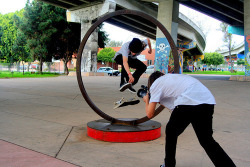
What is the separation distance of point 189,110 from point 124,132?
177cm

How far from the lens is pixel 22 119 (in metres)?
5.76

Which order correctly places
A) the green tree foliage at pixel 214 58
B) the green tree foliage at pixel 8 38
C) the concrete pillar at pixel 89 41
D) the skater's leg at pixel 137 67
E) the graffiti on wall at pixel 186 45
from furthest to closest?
the green tree foliage at pixel 214 58
the green tree foliage at pixel 8 38
the graffiti on wall at pixel 186 45
the concrete pillar at pixel 89 41
the skater's leg at pixel 137 67

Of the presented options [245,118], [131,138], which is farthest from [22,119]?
[245,118]

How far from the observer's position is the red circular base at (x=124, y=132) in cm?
408

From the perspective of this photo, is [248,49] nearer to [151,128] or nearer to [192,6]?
[192,6]

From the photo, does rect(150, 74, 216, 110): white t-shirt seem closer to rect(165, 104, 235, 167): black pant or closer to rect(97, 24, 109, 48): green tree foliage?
rect(165, 104, 235, 167): black pant

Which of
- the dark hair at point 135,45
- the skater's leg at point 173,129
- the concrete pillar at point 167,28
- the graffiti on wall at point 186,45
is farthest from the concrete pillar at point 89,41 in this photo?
the skater's leg at point 173,129

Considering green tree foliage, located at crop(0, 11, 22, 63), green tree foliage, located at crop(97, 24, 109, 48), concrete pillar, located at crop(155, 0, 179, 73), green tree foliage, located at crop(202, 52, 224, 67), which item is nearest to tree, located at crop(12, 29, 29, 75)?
green tree foliage, located at crop(0, 11, 22, 63)

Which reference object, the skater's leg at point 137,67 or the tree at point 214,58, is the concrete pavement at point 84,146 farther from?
the tree at point 214,58

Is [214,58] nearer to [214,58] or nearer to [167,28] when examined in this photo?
[214,58]

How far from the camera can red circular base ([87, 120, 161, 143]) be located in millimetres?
4082

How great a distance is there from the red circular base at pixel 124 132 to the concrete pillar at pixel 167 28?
20487 mm

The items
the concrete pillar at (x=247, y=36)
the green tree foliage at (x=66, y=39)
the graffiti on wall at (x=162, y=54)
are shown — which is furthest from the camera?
the green tree foliage at (x=66, y=39)

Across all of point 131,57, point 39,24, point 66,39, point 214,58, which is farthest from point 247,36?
point 214,58
